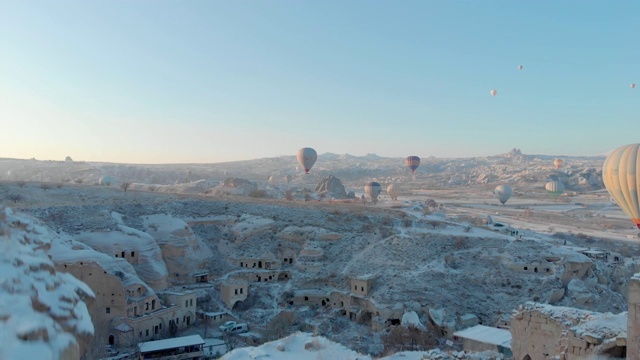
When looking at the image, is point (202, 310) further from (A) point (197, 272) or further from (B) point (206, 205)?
(B) point (206, 205)

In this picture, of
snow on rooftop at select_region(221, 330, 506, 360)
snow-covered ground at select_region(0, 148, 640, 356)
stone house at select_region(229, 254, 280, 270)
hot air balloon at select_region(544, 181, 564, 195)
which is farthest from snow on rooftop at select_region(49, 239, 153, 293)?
hot air balloon at select_region(544, 181, 564, 195)

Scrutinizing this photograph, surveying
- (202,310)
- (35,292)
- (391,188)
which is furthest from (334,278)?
(391,188)

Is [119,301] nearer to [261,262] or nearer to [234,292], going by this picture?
[234,292]

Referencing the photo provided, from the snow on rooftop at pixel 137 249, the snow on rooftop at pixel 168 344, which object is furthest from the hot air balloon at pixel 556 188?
the snow on rooftop at pixel 168 344

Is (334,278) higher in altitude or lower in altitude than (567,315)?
lower

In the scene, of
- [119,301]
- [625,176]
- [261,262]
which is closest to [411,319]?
[261,262]
